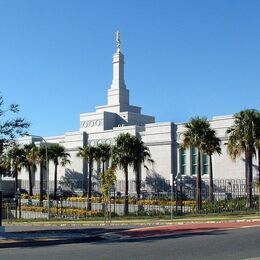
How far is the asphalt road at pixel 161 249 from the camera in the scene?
13.5m

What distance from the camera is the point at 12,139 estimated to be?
20.1 m

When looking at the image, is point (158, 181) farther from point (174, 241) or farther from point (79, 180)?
point (174, 241)

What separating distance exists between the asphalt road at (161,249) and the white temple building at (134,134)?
34.4 meters

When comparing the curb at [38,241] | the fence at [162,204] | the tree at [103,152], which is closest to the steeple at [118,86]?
the tree at [103,152]

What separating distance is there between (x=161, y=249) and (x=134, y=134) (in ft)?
168

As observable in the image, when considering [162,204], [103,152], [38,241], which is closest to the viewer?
[38,241]

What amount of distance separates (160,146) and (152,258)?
1975 inches

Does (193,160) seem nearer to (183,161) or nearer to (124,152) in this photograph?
(183,161)

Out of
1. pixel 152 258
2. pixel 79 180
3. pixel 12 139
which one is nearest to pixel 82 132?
pixel 79 180

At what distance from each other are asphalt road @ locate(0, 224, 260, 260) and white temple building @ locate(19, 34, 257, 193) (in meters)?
34.4

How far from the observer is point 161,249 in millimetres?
15047

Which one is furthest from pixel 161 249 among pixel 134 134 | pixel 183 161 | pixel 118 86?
pixel 118 86

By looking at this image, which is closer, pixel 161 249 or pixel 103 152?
pixel 161 249

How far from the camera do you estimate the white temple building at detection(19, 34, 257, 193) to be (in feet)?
185
